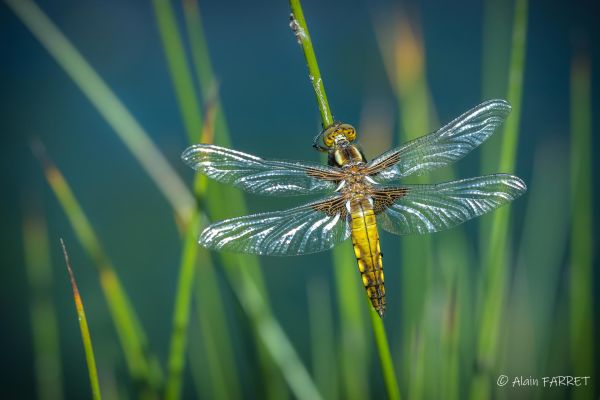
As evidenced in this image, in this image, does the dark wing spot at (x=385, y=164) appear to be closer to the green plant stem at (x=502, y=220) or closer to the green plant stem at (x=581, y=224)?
the green plant stem at (x=502, y=220)

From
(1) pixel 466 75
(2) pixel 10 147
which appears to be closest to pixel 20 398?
(2) pixel 10 147

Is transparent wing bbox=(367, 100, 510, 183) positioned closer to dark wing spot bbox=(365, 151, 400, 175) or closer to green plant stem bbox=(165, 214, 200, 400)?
dark wing spot bbox=(365, 151, 400, 175)

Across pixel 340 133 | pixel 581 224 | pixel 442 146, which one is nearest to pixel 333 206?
pixel 340 133

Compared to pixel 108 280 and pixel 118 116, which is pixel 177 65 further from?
pixel 108 280

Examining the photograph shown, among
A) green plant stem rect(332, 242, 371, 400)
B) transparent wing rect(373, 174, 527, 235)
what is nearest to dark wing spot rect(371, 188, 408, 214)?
transparent wing rect(373, 174, 527, 235)

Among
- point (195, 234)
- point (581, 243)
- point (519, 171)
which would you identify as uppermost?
point (519, 171)

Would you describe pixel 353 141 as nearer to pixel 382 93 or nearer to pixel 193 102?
pixel 193 102
